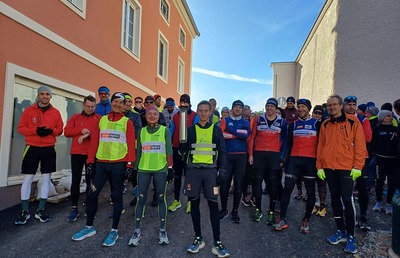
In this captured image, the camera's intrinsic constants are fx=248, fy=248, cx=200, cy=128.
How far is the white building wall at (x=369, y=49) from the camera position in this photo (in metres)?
10.4

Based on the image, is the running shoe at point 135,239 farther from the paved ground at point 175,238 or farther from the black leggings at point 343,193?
the black leggings at point 343,193

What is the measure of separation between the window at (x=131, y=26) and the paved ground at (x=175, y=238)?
6.68 metres


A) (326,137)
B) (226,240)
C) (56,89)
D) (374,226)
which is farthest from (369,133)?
(56,89)

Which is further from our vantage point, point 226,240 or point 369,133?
point 369,133

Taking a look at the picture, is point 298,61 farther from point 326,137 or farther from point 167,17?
point 326,137

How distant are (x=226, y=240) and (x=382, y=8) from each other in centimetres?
1196

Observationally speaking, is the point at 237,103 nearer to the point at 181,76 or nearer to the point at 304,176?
the point at 304,176

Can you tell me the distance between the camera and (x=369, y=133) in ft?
14.5

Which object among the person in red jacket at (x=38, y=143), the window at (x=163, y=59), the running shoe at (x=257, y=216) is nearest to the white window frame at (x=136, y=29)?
the window at (x=163, y=59)

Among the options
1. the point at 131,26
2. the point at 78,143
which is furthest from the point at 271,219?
the point at 131,26

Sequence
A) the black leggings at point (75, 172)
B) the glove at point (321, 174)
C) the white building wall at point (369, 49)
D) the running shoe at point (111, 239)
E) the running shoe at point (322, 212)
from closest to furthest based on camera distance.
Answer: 1. the running shoe at point (111, 239)
2. the glove at point (321, 174)
3. the black leggings at point (75, 172)
4. the running shoe at point (322, 212)
5. the white building wall at point (369, 49)

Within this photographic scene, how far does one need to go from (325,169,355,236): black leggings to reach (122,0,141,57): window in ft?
26.4

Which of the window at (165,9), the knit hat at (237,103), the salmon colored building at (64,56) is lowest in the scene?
the knit hat at (237,103)

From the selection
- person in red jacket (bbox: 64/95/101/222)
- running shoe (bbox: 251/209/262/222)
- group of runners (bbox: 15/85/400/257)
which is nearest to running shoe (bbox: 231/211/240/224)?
group of runners (bbox: 15/85/400/257)
